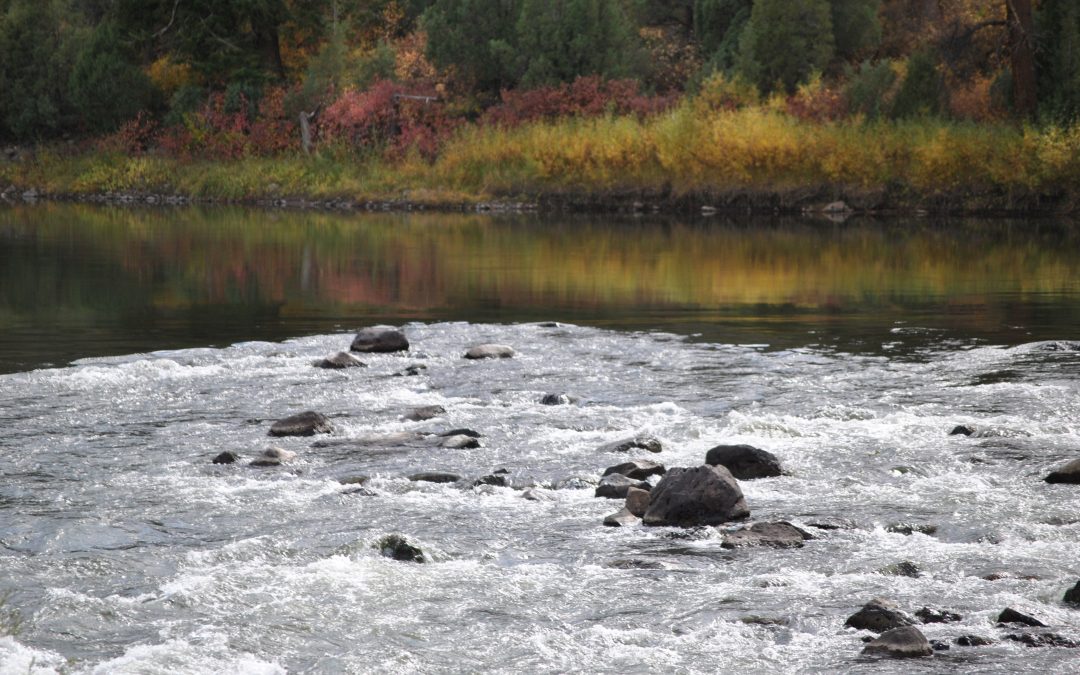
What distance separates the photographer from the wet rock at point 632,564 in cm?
645

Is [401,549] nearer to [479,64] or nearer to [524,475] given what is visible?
[524,475]

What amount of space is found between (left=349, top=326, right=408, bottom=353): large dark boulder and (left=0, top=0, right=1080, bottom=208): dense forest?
2142 cm

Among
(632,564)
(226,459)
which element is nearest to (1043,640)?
(632,564)

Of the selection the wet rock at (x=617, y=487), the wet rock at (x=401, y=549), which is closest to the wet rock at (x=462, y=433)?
the wet rock at (x=617, y=487)

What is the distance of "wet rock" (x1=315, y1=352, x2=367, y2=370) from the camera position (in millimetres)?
12094

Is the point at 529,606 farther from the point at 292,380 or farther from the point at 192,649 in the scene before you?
the point at 292,380

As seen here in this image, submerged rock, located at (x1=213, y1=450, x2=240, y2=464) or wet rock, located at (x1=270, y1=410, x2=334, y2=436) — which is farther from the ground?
submerged rock, located at (x1=213, y1=450, x2=240, y2=464)

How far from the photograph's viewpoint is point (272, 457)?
8430 mm

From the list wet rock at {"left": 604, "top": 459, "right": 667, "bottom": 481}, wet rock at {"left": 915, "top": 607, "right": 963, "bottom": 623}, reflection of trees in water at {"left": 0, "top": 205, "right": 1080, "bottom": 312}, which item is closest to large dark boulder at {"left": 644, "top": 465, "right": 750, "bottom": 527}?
wet rock at {"left": 604, "top": 459, "right": 667, "bottom": 481}

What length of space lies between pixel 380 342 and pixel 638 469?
5.51 metres

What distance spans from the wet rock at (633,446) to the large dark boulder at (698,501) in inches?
56.0

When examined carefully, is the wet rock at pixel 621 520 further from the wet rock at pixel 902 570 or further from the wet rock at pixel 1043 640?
the wet rock at pixel 1043 640

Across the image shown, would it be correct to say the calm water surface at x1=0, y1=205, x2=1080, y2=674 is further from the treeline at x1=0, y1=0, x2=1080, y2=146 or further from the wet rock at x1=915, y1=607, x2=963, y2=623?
the treeline at x1=0, y1=0, x2=1080, y2=146

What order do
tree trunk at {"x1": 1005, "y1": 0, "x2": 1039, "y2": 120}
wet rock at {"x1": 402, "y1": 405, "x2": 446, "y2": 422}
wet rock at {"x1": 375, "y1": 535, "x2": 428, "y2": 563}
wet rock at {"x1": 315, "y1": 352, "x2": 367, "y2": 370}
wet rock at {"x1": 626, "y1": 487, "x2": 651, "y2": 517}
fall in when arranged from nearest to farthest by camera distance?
wet rock at {"x1": 375, "y1": 535, "x2": 428, "y2": 563}, wet rock at {"x1": 626, "y1": 487, "x2": 651, "y2": 517}, wet rock at {"x1": 402, "y1": 405, "x2": 446, "y2": 422}, wet rock at {"x1": 315, "y1": 352, "x2": 367, "y2": 370}, tree trunk at {"x1": 1005, "y1": 0, "x2": 1039, "y2": 120}
